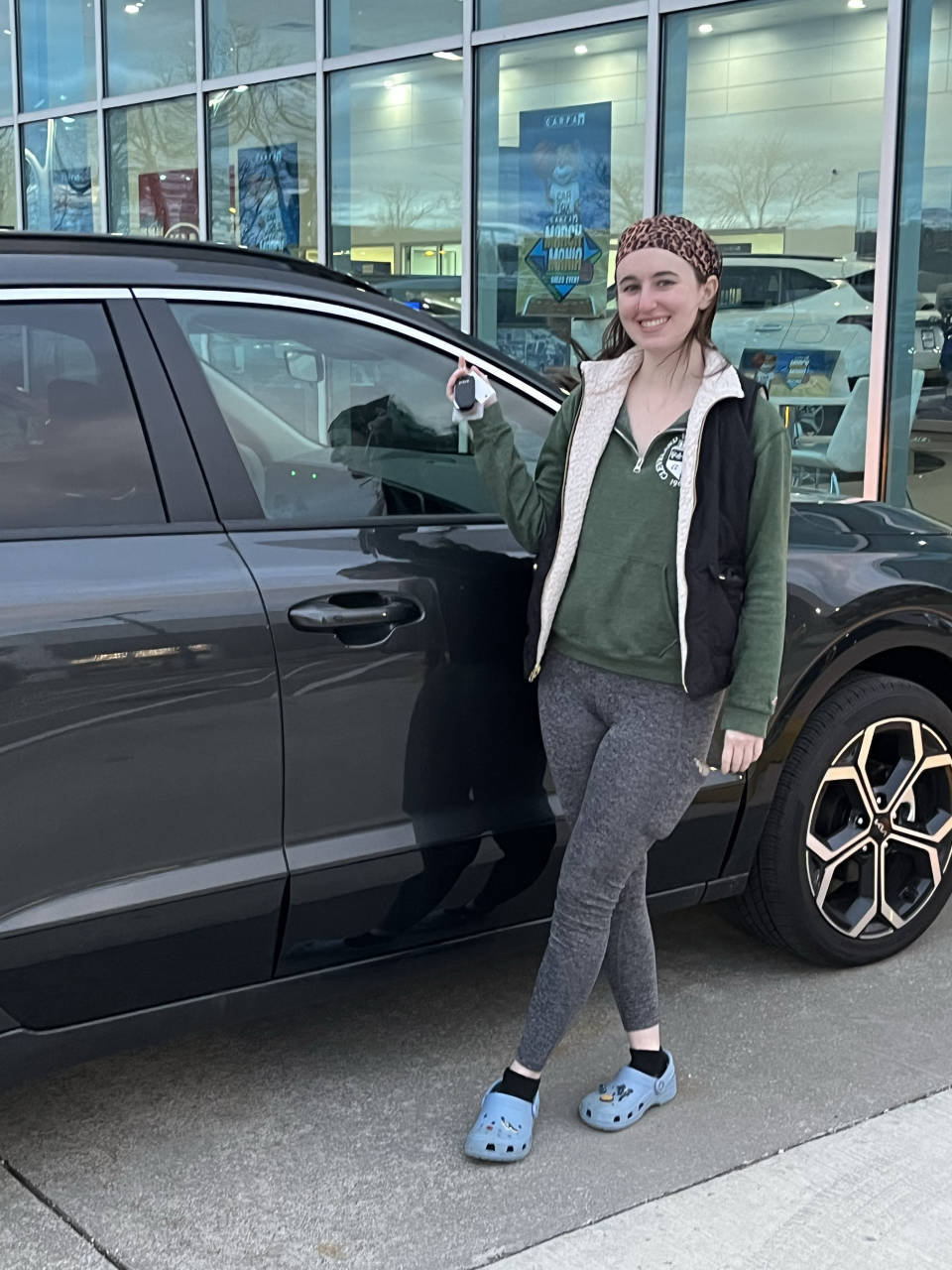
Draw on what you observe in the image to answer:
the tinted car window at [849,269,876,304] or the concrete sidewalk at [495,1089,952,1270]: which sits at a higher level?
the tinted car window at [849,269,876,304]

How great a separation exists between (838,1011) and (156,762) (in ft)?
6.26

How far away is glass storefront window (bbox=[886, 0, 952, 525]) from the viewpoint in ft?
24.4

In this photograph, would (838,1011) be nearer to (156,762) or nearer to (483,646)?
(483,646)

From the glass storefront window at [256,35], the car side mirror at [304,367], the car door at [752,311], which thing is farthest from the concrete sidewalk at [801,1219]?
the glass storefront window at [256,35]

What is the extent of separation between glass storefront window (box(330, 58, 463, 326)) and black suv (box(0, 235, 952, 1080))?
6.55 meters

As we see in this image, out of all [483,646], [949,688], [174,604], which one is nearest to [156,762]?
[174,604]

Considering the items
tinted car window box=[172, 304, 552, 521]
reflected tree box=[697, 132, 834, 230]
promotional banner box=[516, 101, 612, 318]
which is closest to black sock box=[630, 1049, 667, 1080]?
tinted car window box=[172, 304, 552, 521]

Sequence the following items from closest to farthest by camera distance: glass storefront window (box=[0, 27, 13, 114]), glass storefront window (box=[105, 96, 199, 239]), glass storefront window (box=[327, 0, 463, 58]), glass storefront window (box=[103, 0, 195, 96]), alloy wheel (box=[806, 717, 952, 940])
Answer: alloy wheel (box=[806, 717, 952, 940]) < glass storefront window (box=[327, 0, 463, 58]) < glass storefront window (box=[103, 0, 195, 96]) < glass storefront window (box=[105, 96, 199, 239]) < glass storefront window (box=[0, 27, 13, 114])

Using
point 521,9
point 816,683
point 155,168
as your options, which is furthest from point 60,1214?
point 155,168

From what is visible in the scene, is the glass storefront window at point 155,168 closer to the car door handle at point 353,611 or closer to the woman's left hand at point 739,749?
the car door handle at point 353,611


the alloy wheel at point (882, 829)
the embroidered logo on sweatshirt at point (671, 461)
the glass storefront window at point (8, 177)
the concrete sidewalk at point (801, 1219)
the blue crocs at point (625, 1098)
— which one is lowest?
the concrete sidewalk at point (801, 1219)

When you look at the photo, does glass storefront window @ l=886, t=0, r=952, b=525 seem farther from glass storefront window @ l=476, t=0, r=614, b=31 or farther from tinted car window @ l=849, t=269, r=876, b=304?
glass storefront window @ l=476, t=0, r=614, b=31

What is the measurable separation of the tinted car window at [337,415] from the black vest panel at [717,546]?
1.91 feet

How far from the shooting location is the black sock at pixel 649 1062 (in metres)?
3.18
